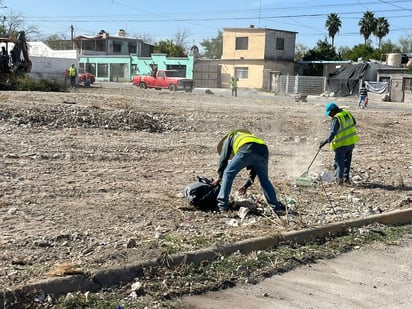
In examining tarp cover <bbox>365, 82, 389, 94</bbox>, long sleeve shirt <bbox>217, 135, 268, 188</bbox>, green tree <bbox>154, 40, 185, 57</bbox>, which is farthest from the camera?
green tree <bbox>154, 40, 185, 57</bbox>

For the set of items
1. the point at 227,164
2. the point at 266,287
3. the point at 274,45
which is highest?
the point at 274,45

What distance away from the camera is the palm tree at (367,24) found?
75812mm

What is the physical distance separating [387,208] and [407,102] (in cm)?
3474

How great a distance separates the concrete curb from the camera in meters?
4.38

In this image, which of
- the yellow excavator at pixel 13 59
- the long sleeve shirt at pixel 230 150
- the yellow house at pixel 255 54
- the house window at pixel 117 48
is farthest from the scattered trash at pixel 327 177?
the house window at pixel 117 48

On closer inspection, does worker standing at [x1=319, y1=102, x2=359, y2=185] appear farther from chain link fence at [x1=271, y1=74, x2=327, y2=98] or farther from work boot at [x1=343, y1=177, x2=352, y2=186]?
chain link fence at [x1=271, y1=74, x2=327, y2=98]

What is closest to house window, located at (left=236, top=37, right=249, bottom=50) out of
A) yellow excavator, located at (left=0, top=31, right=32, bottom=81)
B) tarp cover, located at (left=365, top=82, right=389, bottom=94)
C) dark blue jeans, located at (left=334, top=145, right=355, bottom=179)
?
tarp cover, located at (left=365, top=82, right=389, bottom=94)

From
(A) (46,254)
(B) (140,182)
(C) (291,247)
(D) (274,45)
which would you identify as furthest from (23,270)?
(D) (274,45)

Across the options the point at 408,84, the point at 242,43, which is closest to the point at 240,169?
the point at 408,84

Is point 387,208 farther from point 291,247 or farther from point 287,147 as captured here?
point 287,147

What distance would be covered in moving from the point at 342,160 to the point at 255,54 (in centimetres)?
4883

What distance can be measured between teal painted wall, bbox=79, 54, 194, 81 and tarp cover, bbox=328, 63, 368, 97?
14.9 meters

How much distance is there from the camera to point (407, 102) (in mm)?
40656

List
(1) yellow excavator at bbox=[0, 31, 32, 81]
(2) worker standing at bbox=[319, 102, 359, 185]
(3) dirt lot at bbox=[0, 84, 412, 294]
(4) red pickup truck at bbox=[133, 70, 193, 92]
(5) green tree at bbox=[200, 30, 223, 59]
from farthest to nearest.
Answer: (5) green tree at bbox=[200, 30, 223, 59], (4) red pickup truck at bbox=[133, 70, 193, 92], (1) yellow excavator at bbox=[0, 31, 32, 81], (2) worker standing at bbox=[319, 102, 359, 185], (3) dirt lot at bbox=[0, 84, 412, 294]
